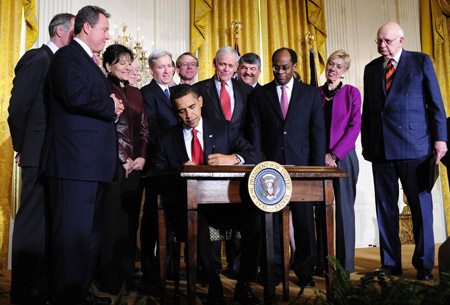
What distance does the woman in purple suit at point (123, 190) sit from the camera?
2895 mm

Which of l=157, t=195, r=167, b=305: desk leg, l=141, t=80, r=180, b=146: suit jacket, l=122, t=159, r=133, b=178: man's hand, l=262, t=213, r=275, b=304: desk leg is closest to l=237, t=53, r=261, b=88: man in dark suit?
l=141, t=80, r=180, b=146: suit jacket

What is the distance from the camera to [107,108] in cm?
242

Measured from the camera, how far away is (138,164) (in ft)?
9.97

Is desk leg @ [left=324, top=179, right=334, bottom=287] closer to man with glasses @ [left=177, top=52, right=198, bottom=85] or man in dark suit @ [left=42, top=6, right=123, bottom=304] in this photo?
man in dark suit @ [left=42, top=6, right=123, bottom=304]

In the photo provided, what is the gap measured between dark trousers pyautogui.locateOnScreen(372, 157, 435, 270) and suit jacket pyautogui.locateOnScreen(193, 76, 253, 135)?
1113 mm

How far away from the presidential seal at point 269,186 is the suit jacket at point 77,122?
844mm

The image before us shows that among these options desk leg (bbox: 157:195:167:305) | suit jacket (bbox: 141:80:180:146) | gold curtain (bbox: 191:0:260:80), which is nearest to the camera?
desk leg (bbox: 157:195:167:305)

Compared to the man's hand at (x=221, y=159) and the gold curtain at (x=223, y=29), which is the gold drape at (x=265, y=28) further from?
the man's hand at (x=221, y=159)

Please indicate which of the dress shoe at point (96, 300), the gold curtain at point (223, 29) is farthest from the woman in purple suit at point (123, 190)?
the gold curtain at point (223, 29)

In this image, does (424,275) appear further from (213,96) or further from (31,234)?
(31,234)

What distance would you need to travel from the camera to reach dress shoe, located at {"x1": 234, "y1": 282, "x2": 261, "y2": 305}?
7.70 feet

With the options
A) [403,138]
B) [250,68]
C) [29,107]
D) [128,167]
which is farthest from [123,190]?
[403,138]

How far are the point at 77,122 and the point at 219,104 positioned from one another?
1.38 meters

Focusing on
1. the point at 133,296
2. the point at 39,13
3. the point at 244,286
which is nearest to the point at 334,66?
the point at 244,286
